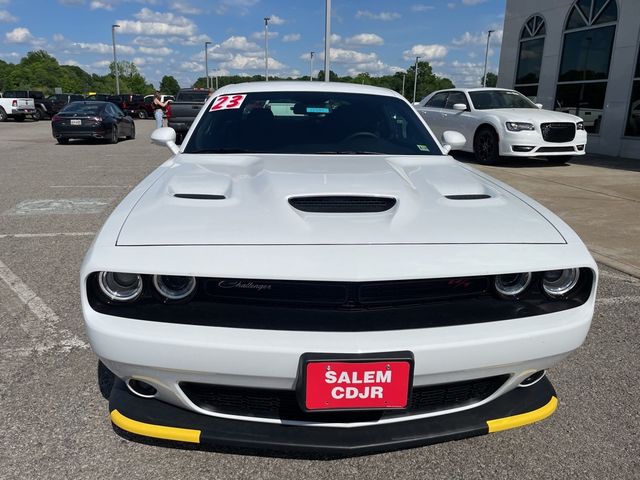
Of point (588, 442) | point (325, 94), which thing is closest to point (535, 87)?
point (325, 94)

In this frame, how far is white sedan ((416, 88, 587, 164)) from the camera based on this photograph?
1024cm

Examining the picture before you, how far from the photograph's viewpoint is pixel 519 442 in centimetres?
219

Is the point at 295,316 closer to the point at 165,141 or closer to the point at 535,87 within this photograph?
the point at 165,141

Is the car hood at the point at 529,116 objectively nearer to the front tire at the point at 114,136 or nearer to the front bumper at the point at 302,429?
the front bumper at the point at 302,429

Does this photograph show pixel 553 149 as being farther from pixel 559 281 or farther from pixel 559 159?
pixel 559 281

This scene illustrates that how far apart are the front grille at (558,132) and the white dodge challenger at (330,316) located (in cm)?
919

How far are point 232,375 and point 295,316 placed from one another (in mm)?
274

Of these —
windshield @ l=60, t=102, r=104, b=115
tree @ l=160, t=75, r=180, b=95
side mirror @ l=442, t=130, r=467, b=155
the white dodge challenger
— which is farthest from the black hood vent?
tree @ l=160, t=75, r=180, b=95

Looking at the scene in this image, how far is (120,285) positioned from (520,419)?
4.95 feet

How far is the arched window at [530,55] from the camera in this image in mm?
16016

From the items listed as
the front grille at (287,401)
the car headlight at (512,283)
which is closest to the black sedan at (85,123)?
the front grille at (287,401)

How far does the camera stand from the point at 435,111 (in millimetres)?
12375

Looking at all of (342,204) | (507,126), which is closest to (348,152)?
(342,204)

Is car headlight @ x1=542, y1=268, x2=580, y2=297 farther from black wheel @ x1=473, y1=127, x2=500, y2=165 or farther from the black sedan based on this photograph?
the black sedan
